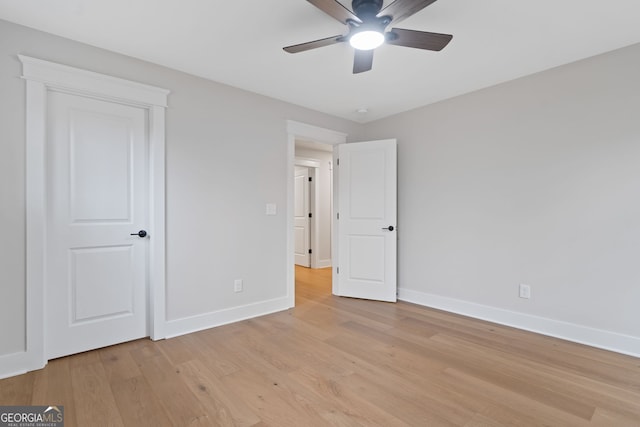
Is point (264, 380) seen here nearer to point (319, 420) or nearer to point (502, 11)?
point (319, 420)

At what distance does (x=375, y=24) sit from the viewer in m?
1.81

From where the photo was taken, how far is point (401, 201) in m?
4.04

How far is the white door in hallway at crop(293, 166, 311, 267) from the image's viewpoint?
20.4ft

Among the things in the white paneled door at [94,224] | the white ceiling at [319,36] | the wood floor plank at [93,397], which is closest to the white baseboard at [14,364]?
the white paneled door at [94,224]

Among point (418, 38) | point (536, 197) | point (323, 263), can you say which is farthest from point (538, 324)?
point (323, 263)

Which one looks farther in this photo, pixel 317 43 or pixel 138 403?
pixel 317 43

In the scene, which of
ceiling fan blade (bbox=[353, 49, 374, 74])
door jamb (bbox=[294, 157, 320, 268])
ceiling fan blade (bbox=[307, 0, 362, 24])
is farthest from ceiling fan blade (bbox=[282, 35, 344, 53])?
door jamb (bbox=[294, 157, 320, 268])

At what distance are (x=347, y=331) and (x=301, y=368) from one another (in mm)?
801

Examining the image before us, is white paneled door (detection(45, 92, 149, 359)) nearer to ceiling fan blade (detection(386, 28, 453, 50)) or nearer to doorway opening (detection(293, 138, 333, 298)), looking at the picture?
ceiling fan blade (detection(386, 28, 453, 50))

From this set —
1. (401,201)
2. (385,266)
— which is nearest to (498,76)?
(401,201)

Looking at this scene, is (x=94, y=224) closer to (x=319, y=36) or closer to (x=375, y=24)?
(x=319, y=36)

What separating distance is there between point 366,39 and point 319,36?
538 millimetres

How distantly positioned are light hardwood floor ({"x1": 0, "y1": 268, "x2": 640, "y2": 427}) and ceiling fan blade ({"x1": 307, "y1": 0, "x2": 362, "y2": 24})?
7.24 ft

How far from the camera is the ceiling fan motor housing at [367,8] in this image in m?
1.76
